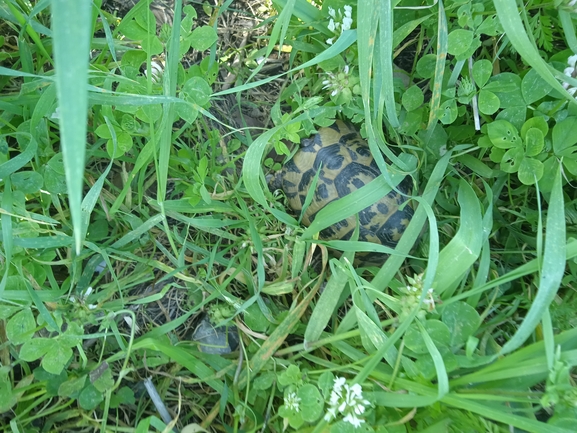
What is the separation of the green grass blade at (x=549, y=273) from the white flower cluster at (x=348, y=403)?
0.35m

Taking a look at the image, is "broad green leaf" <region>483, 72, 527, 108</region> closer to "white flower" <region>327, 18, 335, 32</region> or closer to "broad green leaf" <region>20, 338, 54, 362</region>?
"white flower" <region>327, 18, 335, 32</region>

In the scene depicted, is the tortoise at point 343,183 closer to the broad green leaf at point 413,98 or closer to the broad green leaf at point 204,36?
the broad green leaf at point 413,98

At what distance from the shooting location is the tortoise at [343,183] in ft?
4.66

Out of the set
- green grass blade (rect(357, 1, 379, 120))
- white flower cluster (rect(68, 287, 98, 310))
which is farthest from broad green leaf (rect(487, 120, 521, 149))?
white flower cluster (rect(68, 287, 98, 310))

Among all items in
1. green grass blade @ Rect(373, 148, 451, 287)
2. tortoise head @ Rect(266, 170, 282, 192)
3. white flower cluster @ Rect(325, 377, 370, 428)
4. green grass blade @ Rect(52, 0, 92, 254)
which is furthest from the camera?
tortoise head @ Rect(266, 170, 282, 192)

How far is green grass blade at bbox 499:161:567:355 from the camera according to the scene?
1044mm

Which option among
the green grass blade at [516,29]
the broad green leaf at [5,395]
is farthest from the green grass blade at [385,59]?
the broad green leaf at [5,395]

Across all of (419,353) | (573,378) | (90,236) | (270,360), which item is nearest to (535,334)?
(573,378)

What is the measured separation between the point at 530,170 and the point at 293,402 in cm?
88

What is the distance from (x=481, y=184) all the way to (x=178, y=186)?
3.24ft

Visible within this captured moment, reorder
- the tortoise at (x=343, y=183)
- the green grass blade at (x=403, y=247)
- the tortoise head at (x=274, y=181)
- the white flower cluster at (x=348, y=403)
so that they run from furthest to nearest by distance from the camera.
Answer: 1. the tortoise head at (x=274, y=181)
2. the tortoise at (x=343, y=183)
3. the green grass blade at (x=403, y=247)
4. the white flower cluster at (x=348, y=403)

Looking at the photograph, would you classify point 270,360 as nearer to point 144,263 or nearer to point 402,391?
point 402,391

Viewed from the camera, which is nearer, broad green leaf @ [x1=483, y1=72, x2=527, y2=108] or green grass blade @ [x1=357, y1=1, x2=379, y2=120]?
green grass blade @ [x1=357, y1=1, x2=379, y2=120]

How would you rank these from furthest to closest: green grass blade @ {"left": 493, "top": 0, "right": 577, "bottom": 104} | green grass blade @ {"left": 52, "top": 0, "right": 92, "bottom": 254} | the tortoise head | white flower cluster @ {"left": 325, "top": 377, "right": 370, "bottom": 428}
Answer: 1. the tortoise head
2. white flower cluster @ {"left": 325, "top": 377, "right": 370, "bottom": 428}
3. green grass blade @ {"left": 493, "top": 0, "right": 577, "bottom": 104}
4. green grass blade @ {"left": 52, "top": 0, "right": 92, "bottom": 254}
